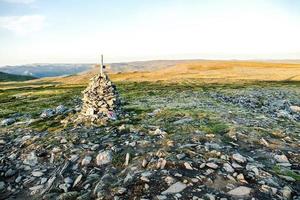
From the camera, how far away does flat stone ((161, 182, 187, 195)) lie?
34.1 feet

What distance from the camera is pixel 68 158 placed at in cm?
1428

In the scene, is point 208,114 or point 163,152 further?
point 208,114

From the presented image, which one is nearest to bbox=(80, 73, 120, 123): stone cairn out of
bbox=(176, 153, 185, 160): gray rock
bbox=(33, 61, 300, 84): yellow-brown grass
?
bbox=(176, 153, 185, 160): gray rock

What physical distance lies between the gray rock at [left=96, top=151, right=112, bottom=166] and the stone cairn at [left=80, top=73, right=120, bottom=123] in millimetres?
6074

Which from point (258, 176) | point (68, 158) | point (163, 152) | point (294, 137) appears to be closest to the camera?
point (258, 176)

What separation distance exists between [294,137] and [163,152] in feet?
22.9

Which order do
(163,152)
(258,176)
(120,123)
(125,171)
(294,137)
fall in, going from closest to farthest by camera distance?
(258,176), (125,171), (163,152), (294,137), (120,123)

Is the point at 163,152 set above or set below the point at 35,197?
above

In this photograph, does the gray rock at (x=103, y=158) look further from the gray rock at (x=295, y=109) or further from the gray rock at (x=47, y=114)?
the gray rock at (x=295, y=109)

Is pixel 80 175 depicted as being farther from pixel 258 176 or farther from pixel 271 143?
pixel 271 143

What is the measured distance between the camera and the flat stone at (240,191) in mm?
10102

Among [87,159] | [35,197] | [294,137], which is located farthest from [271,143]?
[35,197]

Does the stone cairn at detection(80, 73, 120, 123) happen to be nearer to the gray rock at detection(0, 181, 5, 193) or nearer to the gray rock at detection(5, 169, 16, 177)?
the gray rock at detection(5, 169, 16, 177)

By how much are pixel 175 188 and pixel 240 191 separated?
1.85 meters
